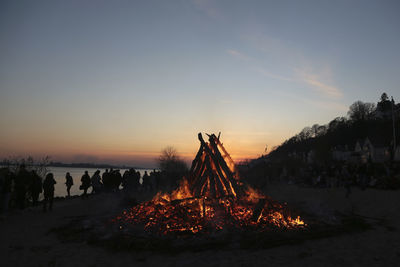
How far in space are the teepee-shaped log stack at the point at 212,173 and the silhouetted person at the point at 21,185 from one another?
7444mm

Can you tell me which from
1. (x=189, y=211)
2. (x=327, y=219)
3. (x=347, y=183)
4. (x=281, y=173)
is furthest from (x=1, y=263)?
(x=281, y=173)

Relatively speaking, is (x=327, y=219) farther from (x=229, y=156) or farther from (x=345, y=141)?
(x=345, y=141)

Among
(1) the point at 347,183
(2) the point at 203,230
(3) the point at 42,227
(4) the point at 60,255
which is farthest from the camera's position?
(1) the point at 347,183

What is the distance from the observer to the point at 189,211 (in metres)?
8.38

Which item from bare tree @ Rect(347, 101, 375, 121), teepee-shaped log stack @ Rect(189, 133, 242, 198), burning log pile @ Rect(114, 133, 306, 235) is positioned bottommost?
burning log pile @ Rect(114, 133, 306, 235)

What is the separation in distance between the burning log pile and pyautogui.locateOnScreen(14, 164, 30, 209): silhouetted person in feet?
17.7

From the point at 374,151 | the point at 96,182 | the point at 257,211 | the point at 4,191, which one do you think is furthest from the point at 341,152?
the point at 4,191

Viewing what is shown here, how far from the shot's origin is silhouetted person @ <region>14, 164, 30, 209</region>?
37.4 feet

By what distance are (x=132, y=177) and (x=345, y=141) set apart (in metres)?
77.3

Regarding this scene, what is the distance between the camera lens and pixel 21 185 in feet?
37.4

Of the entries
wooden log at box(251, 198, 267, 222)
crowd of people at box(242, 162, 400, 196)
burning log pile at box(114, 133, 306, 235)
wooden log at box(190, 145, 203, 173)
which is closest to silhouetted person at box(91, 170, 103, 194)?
burning log pile at box(114, 133, 306, 235)

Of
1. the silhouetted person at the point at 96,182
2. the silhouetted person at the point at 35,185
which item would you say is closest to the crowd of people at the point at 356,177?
the silhouetted person at the point at 96,182

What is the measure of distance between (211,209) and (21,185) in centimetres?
873

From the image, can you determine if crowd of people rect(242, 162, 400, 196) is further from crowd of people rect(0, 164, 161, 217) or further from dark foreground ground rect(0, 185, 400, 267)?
crowd of people rect(0, 164, 161, 217)
